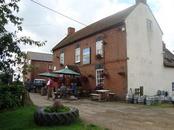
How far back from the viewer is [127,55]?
21.6 meters

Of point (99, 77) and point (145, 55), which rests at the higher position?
point (145, 55)

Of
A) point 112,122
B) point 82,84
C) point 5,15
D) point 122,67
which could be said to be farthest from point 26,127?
point 82,84

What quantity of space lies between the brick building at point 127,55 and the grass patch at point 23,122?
10630 millimetres

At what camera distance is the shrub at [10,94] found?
1027 cm

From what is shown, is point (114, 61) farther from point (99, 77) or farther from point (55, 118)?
point (55, 118)

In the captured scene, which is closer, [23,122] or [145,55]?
[23,122]

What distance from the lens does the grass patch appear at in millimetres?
9430

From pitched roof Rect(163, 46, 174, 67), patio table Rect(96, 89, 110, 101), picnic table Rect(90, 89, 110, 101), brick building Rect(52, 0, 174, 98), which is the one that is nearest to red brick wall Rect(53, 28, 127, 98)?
brick building Rect(52, 0, 174, 98)

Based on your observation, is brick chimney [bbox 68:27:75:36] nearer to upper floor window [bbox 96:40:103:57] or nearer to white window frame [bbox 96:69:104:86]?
upper floor window [bbox 96:40:103:57]

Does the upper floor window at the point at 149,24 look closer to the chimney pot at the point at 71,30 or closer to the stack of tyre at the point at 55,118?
the chimney pot at the point at 71,30

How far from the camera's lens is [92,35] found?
2581cm

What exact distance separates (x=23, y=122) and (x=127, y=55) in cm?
1266

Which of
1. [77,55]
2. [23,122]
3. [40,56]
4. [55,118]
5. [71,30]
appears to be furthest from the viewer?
[40,56]

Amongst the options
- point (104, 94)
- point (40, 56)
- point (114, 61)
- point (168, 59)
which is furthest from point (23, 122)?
point (40, 56)
